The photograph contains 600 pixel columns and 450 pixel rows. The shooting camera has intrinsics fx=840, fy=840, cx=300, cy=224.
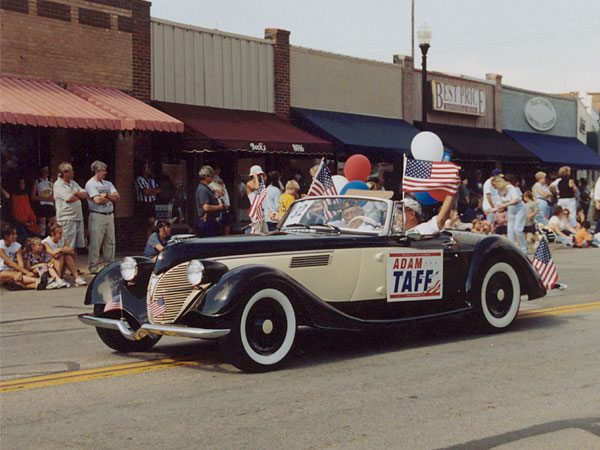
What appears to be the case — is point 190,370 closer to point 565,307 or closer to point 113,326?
point 113,326

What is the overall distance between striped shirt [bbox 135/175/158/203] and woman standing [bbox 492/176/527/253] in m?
7.46

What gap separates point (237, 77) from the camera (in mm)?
22000

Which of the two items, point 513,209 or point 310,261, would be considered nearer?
point 310,261

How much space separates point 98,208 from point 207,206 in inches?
73.8

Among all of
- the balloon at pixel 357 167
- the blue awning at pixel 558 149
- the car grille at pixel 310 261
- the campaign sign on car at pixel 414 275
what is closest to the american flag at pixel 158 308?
the car grille at pixel 310 261

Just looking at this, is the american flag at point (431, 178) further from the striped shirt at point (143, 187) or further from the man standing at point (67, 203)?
the striped shirt at point (143, 187)

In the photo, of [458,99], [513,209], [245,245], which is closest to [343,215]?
[245,245]

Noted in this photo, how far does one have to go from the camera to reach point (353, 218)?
762 cm

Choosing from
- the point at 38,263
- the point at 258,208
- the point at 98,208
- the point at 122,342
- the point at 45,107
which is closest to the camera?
the point at 122,342

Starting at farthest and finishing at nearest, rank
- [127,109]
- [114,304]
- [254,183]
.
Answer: [127,109]
[254,183]
[114,304]

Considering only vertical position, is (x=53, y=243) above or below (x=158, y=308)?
above

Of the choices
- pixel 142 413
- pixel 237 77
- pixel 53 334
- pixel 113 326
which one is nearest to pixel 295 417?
pixel 142 413

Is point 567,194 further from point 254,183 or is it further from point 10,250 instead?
point 10,250

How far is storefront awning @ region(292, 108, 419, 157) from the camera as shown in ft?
76.2
